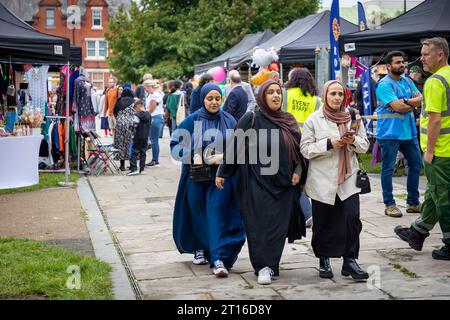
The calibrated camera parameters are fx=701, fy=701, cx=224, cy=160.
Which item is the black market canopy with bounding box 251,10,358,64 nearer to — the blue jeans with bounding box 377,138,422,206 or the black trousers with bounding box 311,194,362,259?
the blue jeans with bounding box 377,138,422,206

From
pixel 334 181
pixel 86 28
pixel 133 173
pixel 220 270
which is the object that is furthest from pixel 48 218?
pixel 86 28

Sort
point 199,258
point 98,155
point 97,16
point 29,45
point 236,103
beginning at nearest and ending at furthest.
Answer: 1. point 199,258
2. point 236,103
3. point 29,45
4. point 98,155
5. point 97,16

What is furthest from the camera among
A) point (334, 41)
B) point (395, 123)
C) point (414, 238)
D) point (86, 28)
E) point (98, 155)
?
point (86, 28)

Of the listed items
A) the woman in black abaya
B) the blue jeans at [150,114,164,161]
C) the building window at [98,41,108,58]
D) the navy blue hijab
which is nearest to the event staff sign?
the navy blue hijab

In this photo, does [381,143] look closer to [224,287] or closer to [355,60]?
[224,287]

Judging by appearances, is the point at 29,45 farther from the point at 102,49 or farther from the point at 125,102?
the point at 102,49

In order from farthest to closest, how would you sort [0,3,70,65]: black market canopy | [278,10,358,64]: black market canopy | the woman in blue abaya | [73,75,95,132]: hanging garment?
[278,10,358,64]: black market canopy < [73,75,95,132]: hanging garment < [0,3,70,65]: black market canopy < the woman in blue abaya

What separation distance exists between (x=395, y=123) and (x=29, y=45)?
239 inches

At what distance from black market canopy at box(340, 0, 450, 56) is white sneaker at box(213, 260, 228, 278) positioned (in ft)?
18.3

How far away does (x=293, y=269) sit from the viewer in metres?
6.39

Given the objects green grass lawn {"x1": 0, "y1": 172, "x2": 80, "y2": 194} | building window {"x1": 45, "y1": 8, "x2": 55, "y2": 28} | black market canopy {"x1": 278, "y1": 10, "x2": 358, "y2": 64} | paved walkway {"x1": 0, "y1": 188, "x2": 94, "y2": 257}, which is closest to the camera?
paved walkway {"x1": 0, "y1": 188, "x2": 94, "y2": 257}

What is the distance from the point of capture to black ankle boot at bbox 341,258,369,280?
19.1ft

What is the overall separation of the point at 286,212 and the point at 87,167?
9175 mm
